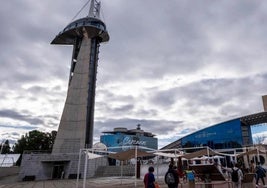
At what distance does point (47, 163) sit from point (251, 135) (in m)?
39.6

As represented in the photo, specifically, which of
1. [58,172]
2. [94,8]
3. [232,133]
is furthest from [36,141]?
[232,133]

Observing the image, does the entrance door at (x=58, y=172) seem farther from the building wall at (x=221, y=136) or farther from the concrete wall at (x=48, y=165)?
the building wall at (x=221, y=136)

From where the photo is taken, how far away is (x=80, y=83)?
39.1m

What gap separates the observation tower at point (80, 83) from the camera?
3616 cm

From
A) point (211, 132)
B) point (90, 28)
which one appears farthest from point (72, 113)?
point (211, 132)

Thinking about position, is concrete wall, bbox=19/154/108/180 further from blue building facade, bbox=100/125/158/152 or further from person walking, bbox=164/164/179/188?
blue building facade, bbox=100/125/158/152

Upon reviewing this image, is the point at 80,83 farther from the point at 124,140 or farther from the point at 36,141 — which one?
the point at 124,140

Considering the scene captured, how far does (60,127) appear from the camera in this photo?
36.7 meters

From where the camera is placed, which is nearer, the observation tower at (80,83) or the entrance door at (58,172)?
the entrance door at (58,172)

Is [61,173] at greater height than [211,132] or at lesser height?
lesser

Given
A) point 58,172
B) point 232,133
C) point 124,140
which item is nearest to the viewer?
point 58,172

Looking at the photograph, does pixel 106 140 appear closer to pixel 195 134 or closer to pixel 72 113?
pixel 195 134

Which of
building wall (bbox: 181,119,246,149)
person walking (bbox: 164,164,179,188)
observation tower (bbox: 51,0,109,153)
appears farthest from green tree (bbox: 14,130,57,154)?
person walking (bbox: 164,164,179,188)

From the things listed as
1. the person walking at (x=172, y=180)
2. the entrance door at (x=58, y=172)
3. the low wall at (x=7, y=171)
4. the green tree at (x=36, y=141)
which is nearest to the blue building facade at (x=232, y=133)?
the entrance door at (x=58, y=172)
